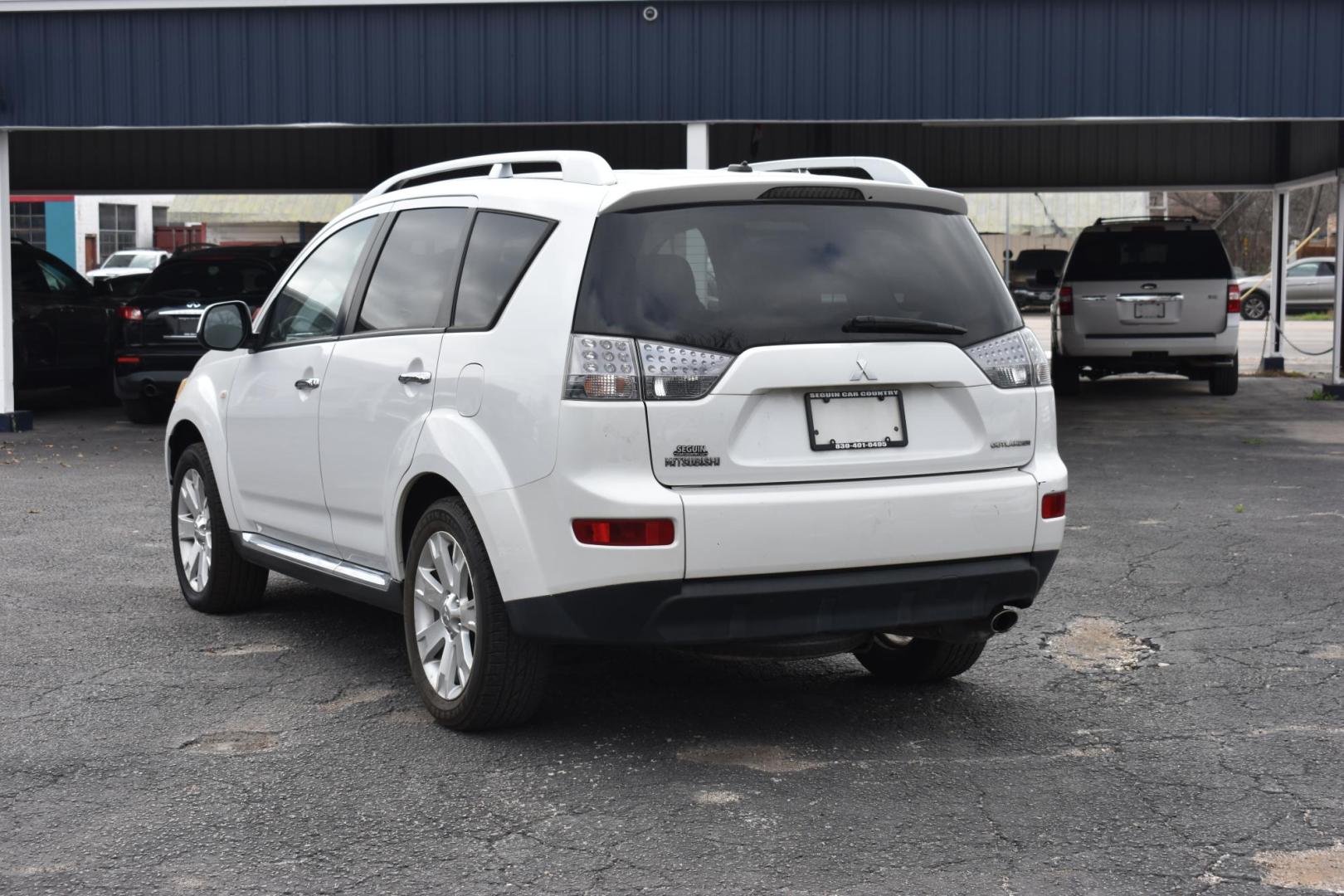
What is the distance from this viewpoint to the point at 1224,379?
61.4ft

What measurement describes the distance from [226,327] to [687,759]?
9.09 feet

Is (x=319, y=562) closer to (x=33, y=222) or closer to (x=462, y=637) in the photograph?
(x=462, y=637)

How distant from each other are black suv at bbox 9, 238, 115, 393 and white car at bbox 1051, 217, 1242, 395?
32.7ft

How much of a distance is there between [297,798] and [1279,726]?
2989mm

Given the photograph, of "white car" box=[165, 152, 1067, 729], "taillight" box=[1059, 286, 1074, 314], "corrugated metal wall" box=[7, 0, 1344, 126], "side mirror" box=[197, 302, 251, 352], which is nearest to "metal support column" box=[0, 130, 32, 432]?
"corrugated metal wall" box=[7, 0, 1344, 126]

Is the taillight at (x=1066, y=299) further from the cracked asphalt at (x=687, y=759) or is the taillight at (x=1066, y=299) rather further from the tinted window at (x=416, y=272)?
the tinted window at (x=416, y=272)

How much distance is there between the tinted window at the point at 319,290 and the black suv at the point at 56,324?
10.6 metres

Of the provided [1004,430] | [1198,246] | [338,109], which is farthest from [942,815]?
[1198,246]

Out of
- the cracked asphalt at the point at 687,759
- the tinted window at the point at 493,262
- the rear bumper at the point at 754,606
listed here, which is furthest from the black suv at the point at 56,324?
the rear bumper at the point at 754,606

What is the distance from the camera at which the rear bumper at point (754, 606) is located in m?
4.70

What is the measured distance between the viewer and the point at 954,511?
4.93 m

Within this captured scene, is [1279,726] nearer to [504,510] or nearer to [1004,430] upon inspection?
[1004,430]

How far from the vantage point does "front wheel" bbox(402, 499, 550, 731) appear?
16.3ft

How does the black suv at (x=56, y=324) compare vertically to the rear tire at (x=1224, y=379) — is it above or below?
above
